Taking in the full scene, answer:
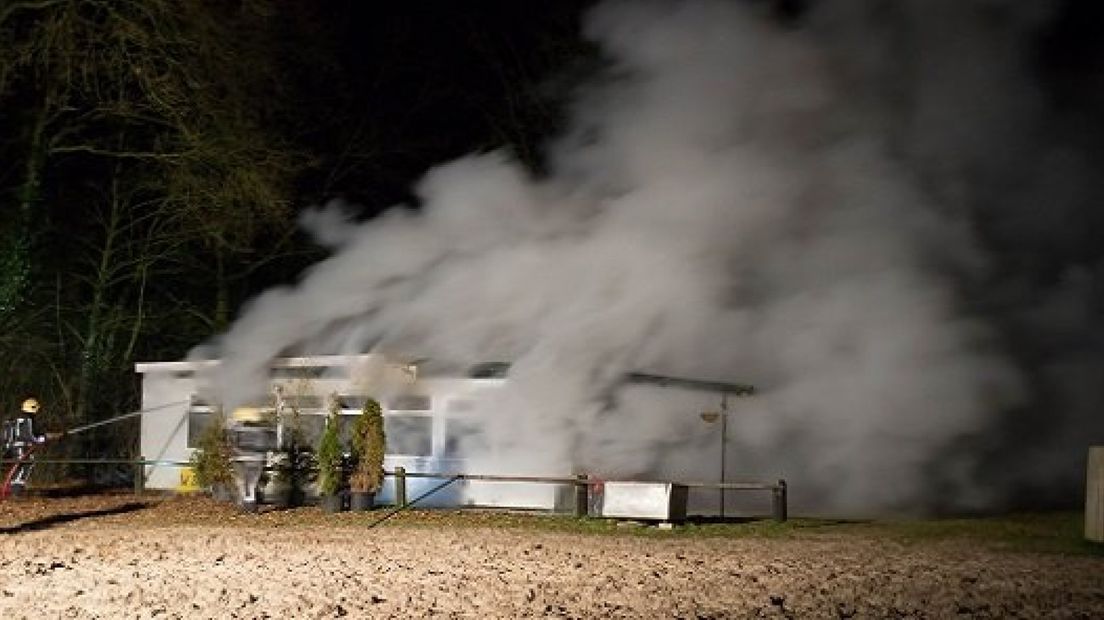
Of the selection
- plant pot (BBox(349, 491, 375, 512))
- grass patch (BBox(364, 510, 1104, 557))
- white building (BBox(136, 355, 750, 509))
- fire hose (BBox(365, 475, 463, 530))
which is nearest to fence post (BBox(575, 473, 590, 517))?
grass patch (BBox(364, 510, 1104, 557))

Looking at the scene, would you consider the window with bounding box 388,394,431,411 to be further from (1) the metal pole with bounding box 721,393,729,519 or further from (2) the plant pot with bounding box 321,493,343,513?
(1) the metal pole with bounding box 721,393,729,519

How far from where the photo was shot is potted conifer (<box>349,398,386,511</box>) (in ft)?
67.5

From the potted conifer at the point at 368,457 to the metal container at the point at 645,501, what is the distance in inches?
154

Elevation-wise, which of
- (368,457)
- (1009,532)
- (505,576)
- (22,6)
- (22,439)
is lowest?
(505,576)

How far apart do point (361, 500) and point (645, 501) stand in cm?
489

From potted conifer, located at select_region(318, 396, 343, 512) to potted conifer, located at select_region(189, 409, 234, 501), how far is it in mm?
1779

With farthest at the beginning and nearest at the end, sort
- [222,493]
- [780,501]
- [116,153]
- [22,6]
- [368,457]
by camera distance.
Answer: [116,153] → [22,6] → [222,493] → [368,457] → [780,501]

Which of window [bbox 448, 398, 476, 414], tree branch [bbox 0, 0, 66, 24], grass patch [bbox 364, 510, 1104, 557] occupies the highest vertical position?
tree branch [bbox 0, 0, 66, 24]

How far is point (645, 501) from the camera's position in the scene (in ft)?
61.2

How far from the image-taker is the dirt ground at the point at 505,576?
10.4m

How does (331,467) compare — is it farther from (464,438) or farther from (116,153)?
(116,153)

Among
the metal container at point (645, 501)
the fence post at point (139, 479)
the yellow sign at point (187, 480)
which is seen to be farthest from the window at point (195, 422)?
the metal container at point (645, 501)

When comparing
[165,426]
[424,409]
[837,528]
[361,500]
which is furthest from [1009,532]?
[165,426]

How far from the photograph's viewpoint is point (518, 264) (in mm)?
17562
